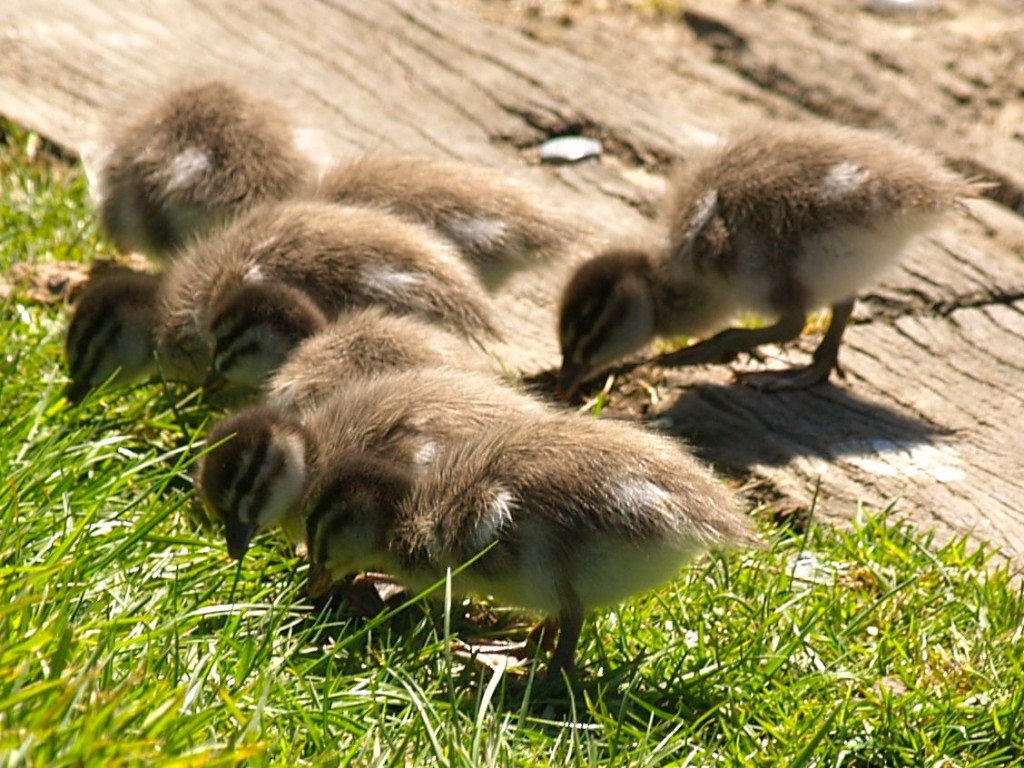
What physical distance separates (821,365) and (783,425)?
0.36 metres

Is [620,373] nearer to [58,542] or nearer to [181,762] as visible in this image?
[58,542]

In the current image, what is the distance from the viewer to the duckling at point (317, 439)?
4.55 meters

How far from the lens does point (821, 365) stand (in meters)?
6.12

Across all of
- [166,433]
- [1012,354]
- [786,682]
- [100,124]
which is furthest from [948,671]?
[100,124]

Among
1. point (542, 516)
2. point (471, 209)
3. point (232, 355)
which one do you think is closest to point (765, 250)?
point (471, 209)

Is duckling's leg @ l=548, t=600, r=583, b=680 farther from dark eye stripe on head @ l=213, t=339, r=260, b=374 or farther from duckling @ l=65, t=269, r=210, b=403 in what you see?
duckling @ l=65, t=269, r=210, b=403

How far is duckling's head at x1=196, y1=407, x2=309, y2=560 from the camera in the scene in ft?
14.8

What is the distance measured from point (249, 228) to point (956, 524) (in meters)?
Answer: 2.65

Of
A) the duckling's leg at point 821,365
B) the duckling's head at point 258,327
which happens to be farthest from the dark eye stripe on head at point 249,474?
the duckling's leg at point 821,365

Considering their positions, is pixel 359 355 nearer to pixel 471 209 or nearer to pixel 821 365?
pixel 471 209

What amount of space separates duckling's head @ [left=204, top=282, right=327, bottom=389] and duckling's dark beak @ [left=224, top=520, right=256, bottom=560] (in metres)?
0.93

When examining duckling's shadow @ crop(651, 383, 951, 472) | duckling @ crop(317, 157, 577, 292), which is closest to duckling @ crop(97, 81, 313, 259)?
duckling @ crop(317, 157, 577, 292)

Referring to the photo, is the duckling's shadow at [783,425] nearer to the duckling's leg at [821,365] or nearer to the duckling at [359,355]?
the duckling's leg at [821,365]

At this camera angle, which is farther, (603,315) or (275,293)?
(603,315)
